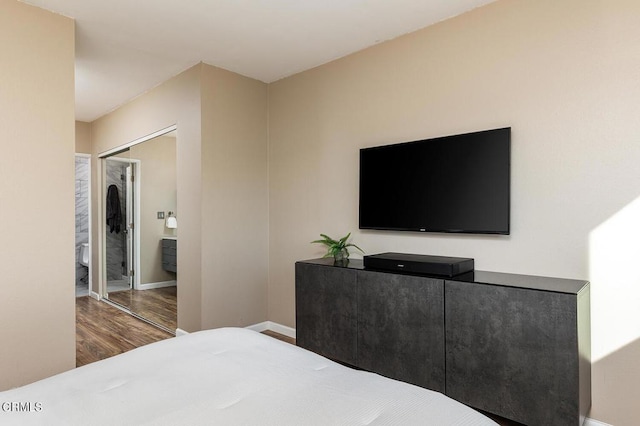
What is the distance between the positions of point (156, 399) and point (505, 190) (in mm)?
2202

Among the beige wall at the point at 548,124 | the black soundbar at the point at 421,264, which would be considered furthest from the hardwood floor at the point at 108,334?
the beige wall at the point at 548,124

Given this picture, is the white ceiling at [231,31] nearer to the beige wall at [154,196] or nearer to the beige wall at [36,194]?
the beige wall at [36,194]

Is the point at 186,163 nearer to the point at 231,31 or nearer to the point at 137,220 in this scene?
the point at 231,31

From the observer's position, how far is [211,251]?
3611 millimetres

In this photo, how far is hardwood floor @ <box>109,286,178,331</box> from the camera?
14.5ft

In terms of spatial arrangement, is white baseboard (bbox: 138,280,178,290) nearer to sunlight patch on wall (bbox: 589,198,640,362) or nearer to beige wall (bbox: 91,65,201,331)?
beige wall (bbox: 91,65,201,331)

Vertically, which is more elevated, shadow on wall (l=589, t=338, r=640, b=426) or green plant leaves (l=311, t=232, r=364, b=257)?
green plant leaves (l=311, t=232, r=364, b=257)

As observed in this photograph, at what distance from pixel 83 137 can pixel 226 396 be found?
5729 millimetres

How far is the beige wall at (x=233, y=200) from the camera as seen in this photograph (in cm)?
360

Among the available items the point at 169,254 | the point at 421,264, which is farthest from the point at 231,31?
the point at 169,254

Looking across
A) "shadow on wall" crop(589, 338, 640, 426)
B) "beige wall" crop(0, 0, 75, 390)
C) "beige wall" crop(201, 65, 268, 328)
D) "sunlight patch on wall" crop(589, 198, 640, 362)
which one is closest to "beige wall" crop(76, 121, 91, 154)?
"beige wall" crop(201, 65, 268, 328)

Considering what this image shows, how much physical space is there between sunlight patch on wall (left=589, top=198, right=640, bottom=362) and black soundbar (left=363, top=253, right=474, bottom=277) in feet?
2.27

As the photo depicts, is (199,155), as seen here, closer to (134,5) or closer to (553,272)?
(134,5)

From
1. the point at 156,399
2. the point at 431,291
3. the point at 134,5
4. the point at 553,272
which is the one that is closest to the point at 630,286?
the point at 553,272
